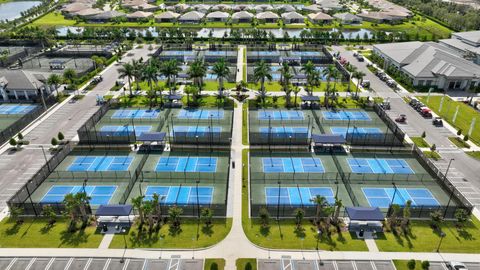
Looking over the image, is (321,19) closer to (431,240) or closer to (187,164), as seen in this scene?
(187,164)

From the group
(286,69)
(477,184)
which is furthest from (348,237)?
(286,69)

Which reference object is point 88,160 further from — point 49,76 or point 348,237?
point 348,237

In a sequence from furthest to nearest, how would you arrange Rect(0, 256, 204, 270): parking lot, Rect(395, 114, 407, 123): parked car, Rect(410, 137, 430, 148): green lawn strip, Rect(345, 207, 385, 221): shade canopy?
Rect(395, 114, 407, 123): parked car
Rect(410, 137, 430, 148): green lawn strip
Rect(345, 207, 385, 221): shade canopy
Rect(0, 256, 204, 270): parking lot

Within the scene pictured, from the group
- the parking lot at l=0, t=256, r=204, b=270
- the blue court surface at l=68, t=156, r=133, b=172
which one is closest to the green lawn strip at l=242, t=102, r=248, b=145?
the blue court surface at l=68, t=156, r=133, b=172

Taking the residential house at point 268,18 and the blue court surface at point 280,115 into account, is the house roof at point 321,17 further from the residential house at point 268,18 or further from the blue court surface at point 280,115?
the blue court surface at point 280,115

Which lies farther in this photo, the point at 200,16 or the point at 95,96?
the point at 200,16

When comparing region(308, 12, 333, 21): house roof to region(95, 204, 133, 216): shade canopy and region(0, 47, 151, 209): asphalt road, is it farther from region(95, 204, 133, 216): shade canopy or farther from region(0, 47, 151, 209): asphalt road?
region(95, 204, 133, 216): shade canopy

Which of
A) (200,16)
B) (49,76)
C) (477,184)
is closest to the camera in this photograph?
(477,184)
